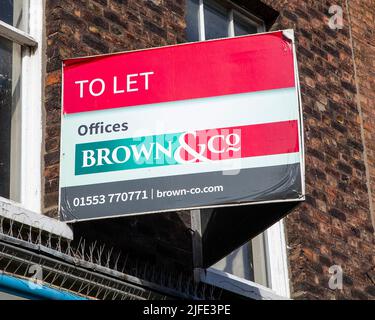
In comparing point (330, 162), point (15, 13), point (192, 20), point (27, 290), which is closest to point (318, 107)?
point (330, 162)

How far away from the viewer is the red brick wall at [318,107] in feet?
27.9

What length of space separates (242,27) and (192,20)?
0.69m

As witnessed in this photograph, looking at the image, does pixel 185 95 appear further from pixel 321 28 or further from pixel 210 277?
pixel 321 28

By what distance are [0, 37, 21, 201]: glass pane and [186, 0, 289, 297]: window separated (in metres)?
1.81

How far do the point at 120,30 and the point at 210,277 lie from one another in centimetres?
189

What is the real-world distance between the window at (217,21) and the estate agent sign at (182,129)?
1.84 metres

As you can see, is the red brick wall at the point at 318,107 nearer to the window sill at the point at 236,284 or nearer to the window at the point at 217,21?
the window at the point at 217,21

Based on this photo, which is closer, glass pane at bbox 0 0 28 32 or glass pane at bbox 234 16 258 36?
glass pane at bbox 0 0 28 32

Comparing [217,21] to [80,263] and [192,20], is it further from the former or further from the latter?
[80,263]

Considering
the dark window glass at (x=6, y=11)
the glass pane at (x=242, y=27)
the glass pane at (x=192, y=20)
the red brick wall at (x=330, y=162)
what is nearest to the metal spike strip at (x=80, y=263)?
the dark window glass at (x=6, y=11)

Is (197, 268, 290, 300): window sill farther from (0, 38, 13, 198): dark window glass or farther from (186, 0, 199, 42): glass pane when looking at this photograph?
(186, 0, 199, 42): glass pane

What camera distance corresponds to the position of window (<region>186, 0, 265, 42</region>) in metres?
9.97

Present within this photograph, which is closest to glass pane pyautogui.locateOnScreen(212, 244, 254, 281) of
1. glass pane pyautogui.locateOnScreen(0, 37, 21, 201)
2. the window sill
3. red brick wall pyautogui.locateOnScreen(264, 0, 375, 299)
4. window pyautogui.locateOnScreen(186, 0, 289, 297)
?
window pyautogui.locateOnScreen(186, 0, 289, 297)

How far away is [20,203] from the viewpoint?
311 inches
